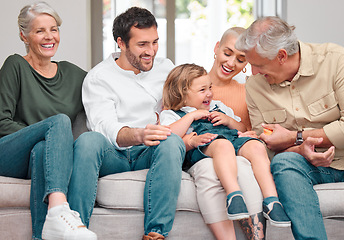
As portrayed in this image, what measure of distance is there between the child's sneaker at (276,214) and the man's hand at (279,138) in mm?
372

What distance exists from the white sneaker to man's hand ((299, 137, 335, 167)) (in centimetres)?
96

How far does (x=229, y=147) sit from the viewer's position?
6.51 feet

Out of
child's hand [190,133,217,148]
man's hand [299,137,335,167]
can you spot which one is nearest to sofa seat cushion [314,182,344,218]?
man's hand [299,137,335,167]

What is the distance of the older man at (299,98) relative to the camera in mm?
2006

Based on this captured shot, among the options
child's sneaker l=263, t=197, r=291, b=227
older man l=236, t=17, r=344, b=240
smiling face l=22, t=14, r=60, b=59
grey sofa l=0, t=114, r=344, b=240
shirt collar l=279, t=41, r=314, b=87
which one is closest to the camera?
child's sneaker l=263, t=197, r=291, b=227

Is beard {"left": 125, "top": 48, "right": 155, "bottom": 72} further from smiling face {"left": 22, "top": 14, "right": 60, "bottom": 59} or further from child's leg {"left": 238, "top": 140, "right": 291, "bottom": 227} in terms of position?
child's leg {"left": 238, "top": 140, "right": 291, "bottom": 227}

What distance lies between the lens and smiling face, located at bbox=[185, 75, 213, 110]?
7.61 ft

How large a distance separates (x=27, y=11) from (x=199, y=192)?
1323 millimetres

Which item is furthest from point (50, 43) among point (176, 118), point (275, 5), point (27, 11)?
point (275, 5)

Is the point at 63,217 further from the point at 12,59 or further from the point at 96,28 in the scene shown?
the point at 96,28

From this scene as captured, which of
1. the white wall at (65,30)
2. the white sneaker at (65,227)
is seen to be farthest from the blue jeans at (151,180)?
the white wall at (65,30)

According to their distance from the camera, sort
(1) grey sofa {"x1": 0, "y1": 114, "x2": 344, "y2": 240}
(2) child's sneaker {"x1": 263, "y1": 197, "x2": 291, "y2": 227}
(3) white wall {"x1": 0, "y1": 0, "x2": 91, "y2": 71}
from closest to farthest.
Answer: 1. (2) child's sneaker {"x1": 263, "y1": 197, "x2": 291, "y2": 227}
2. (1) grey sofa {"x1": 0, "y1": 114, "x2": 344, "y2": 240}
3. (3) white wall {"x1": 0, "y1": 0, "x2": 91, "y2": 71}

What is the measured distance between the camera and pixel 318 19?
4.13 metres

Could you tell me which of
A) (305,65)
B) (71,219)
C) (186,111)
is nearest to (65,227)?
(71,219)
